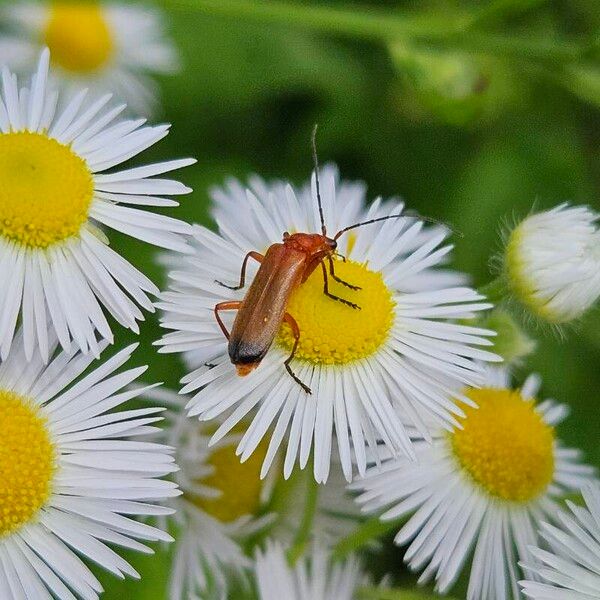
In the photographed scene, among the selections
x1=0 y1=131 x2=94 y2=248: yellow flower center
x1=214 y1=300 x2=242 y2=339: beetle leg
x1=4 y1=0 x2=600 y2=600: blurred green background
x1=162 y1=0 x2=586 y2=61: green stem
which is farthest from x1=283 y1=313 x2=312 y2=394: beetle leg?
x1=162 y1=0 x2=586 y2=61: green stem

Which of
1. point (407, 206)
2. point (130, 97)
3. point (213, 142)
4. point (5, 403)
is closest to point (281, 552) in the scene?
point (5, 403)

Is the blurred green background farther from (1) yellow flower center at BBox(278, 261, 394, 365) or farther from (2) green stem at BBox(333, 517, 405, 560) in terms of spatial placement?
(1) yellow flower center at BBox(278, 261, 394, 365)

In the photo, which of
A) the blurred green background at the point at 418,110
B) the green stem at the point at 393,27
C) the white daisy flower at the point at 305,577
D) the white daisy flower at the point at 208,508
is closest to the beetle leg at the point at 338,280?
the white daisy flower at the point at 208,508

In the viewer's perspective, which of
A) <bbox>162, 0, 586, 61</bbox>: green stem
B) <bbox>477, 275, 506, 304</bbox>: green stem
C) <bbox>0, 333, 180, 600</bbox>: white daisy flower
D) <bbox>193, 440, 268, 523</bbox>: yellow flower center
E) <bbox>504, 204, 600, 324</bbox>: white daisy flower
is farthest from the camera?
<bbox>162, 0, 586, 61</bbox>: green stem

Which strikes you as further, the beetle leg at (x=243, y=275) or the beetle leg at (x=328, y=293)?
the beetle leg at (x=243, y=275)

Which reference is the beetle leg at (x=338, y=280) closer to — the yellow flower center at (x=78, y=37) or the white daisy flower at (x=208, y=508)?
the white daisy flower at (x=208, y=508)

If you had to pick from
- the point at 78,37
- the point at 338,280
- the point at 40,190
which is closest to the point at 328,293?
the point at 338,280

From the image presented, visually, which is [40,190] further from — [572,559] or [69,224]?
[572,559]
